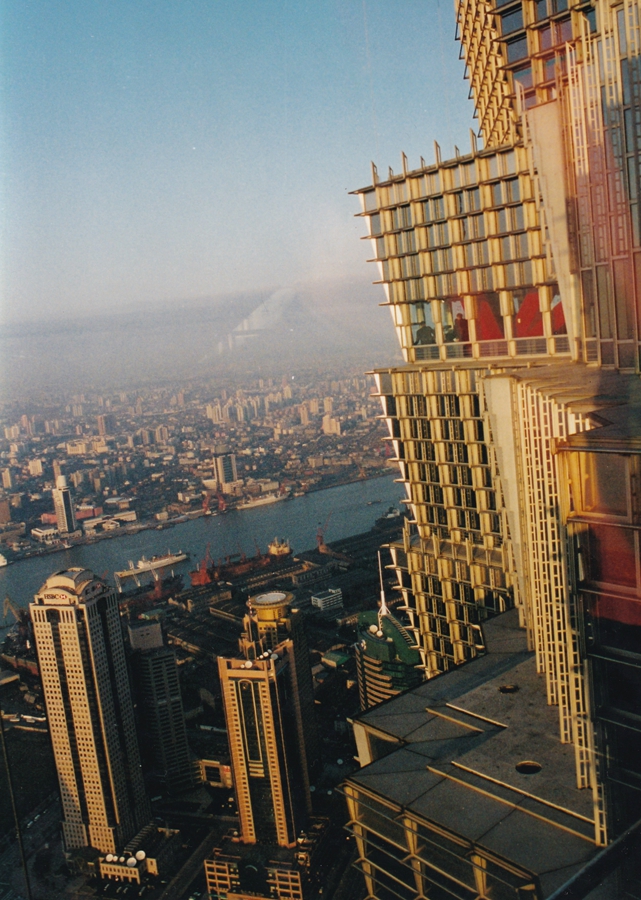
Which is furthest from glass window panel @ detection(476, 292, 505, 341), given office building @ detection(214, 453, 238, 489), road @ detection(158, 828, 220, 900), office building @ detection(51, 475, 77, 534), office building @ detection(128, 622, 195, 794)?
office building @ detection(214, 453, 238, 489)

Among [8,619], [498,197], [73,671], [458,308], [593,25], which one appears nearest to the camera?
[593,25]

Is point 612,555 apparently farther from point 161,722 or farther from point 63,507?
point 63,507

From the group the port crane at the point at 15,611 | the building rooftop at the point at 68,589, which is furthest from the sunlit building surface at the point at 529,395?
the port crane at the point at 15,611

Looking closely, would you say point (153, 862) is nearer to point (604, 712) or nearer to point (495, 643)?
point (495, 643)

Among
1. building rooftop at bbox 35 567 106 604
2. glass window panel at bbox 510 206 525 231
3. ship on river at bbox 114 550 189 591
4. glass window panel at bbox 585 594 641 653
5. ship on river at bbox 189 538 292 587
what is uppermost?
glass window panel at bbox 510 206 525 231

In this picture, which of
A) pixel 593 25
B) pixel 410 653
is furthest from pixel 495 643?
pixel 410 653

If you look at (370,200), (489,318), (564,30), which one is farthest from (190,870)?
(564,30)

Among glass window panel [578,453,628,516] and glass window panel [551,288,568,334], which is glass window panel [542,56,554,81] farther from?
glass window panel [578,453,628,516]
